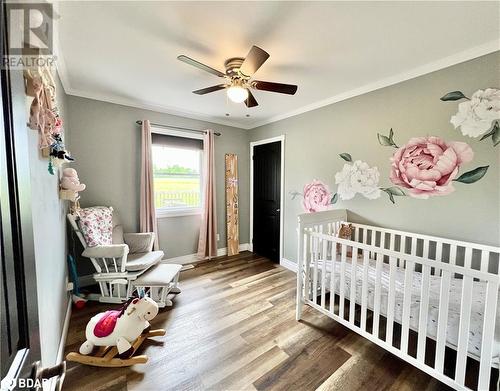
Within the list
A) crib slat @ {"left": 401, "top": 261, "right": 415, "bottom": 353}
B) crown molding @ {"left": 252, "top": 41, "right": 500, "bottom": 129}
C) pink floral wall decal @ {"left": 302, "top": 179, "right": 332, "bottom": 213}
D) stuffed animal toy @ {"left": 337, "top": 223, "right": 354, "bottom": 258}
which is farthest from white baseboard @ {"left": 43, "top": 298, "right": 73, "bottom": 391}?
crown molding @ {"left": 252, "top": 41, "right": 500, "bottom": 129}

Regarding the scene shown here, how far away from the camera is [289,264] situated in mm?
3350

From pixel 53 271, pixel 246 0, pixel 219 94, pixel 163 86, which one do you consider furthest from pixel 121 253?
pixel 246 0

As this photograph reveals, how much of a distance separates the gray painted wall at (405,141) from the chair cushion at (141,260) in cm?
206

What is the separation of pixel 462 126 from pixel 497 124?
197mm

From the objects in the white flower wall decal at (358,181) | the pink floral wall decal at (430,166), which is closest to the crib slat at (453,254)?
the pink floral wall decal at (430,166)

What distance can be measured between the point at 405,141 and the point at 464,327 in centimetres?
164

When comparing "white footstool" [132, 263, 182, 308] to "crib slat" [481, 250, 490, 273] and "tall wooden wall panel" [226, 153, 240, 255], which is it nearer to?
"tall wooden wall panel" [226, 153, 240, 255]

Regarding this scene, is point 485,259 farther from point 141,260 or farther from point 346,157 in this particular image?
point 141,260

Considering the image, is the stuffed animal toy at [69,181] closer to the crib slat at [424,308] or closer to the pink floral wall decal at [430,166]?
the crib slat at [424,308]

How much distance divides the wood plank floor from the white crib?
7.5 inches

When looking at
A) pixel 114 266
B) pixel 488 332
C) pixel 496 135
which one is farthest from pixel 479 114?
pixel 114 266

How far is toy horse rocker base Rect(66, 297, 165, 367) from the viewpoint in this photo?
1544 millimetres

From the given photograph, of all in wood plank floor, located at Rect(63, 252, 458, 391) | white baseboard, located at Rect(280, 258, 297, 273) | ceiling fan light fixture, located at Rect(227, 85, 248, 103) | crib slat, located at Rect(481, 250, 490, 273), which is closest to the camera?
wood plank floor, located at Rect(63, 252, 458, 391)

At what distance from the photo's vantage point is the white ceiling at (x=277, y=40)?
1338 millimetres
